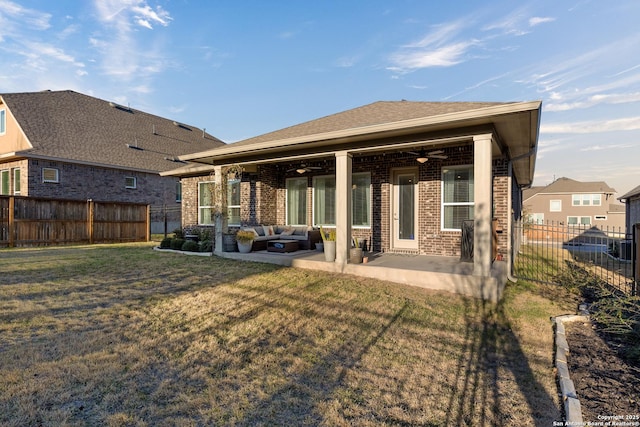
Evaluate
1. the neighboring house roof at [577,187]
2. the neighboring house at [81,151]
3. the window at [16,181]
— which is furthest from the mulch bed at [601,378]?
the neighboring house roof at [577,187]

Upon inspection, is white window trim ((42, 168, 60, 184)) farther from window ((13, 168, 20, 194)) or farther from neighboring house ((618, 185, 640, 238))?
neighboring house ((618, 185, 640, 238))

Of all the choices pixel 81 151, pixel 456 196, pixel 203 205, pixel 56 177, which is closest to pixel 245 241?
pixel 203 205

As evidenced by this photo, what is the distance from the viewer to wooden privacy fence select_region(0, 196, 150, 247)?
12195 millimetres

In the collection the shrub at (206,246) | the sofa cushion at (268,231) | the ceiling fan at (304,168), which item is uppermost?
the ceiling fan at (304,168)

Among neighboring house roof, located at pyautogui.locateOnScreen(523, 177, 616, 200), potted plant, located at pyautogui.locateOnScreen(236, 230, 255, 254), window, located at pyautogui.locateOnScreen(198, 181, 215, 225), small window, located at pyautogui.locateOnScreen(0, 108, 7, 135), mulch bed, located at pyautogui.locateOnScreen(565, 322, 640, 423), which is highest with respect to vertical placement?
small window, located at pyautogui.locateOnScreen(0, 108, 7, 135)

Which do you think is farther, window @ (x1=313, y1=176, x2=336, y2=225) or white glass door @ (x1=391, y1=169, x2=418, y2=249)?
window @ (x1=313, y1=176, x2=336, y2=225)

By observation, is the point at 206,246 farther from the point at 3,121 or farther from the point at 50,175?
the point at 3,121

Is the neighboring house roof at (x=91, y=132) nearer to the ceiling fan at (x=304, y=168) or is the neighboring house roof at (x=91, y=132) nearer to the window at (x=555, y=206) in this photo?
the ceiling fan at (x=304, y=168)

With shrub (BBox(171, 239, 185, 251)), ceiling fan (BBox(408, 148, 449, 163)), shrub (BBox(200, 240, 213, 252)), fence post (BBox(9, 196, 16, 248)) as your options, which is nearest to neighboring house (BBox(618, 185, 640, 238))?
ceiling fan (BBox(408, 148, 449, 163))

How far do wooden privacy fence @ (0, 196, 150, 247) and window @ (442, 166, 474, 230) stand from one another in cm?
1338

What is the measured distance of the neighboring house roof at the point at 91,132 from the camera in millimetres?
15438

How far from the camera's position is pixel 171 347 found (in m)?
3.81

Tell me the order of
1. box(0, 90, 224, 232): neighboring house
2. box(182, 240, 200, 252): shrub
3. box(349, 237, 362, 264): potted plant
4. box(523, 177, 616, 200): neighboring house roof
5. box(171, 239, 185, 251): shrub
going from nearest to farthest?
box(349, 237, 362, 264): potted plant
box(182, 240, 200, 252): shrub
box(171, 239, 185, 251): shrub
box(0, 90, 224, 232): neighboring house
box(523, 177, 616, 200): neighboring house roof

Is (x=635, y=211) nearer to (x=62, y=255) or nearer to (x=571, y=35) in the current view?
(x=571, y=35)
